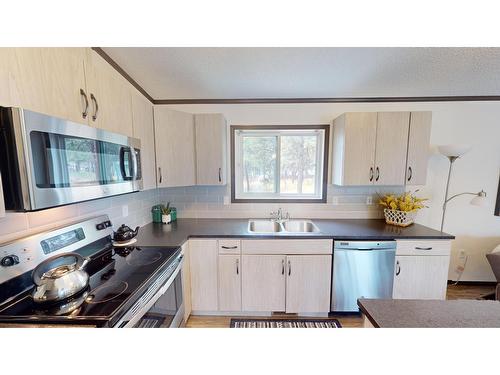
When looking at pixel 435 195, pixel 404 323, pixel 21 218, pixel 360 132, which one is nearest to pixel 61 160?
pixel 21 218

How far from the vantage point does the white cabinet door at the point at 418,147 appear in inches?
75.7

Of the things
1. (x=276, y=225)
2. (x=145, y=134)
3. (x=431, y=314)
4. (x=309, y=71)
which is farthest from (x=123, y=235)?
(x=309, y=71)

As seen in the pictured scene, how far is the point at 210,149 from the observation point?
6.84 ft

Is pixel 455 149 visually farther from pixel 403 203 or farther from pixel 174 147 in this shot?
pixel 174 147

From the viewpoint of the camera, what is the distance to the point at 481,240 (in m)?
2.33

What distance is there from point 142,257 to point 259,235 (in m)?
0.95

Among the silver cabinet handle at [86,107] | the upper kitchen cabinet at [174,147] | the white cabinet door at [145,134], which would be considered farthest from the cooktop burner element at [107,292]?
the upper kitchen cabinet at [174,147]

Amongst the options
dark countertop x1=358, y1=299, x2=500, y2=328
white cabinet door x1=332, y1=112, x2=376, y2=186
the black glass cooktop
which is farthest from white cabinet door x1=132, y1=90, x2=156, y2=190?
white cabinet door x1=332, y1=112, x2=376, y2=186

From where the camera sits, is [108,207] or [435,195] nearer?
[108,207]

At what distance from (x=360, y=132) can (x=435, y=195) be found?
51.7 inches

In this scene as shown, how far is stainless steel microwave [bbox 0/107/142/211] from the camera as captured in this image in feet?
2.09
